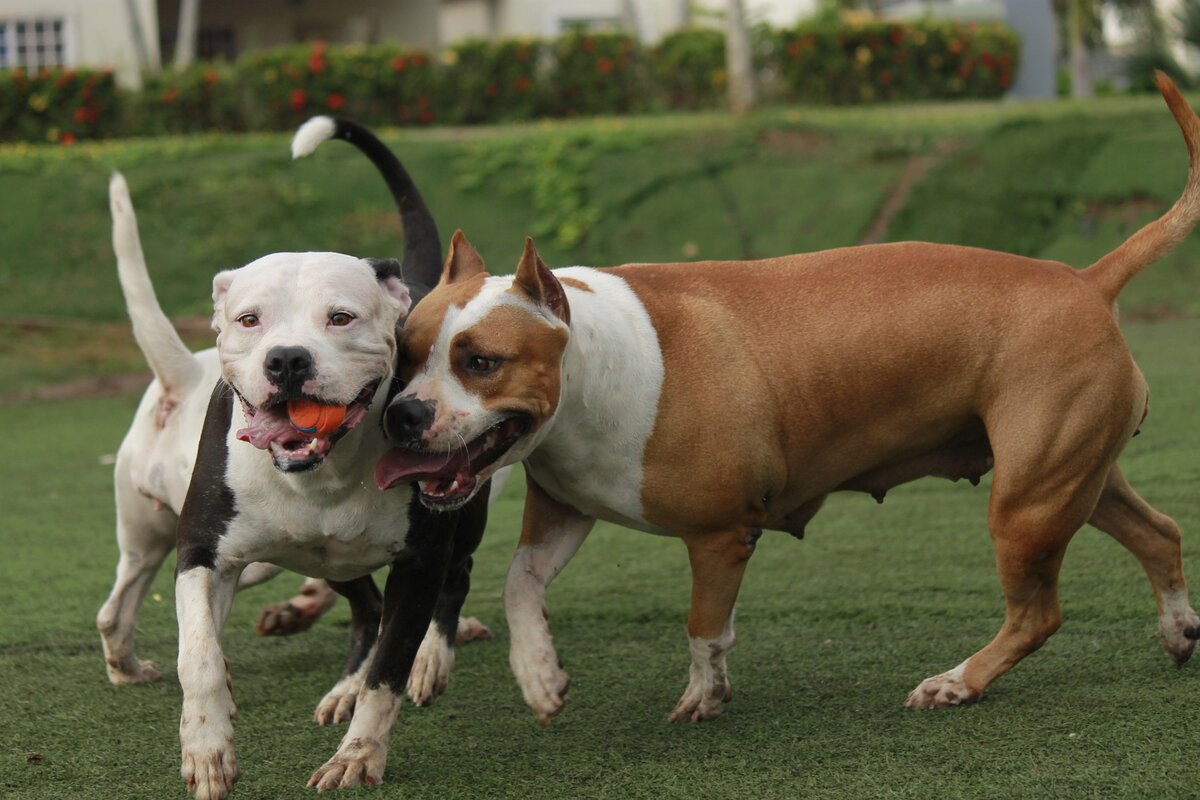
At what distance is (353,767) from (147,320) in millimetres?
1794

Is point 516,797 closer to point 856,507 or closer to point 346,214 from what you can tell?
point 856,507

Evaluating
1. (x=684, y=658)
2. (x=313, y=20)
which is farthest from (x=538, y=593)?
(x=313, y=20)

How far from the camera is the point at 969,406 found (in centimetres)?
430

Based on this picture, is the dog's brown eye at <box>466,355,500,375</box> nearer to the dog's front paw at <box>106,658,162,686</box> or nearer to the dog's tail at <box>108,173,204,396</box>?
the dog's tail at <box>108,173,204,396</box>

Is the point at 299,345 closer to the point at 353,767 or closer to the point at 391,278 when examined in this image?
the point at 391,278

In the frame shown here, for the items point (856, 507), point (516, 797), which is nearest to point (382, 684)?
point (516, 797)

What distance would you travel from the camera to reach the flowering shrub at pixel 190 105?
19531 millimetres

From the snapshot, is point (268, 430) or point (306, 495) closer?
point (268, 430)

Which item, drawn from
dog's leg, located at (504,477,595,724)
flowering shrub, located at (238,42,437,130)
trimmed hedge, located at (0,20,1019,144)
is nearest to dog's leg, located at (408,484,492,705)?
dog's leg, located at (504,477,595,724)

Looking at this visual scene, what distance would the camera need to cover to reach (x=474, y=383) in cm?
380

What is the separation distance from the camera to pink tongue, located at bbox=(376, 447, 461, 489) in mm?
3748

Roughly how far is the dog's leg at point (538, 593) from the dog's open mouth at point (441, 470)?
560 millimetres

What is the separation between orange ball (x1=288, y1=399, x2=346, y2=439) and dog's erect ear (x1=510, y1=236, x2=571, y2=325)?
615mm

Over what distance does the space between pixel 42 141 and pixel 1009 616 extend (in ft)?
57.2
